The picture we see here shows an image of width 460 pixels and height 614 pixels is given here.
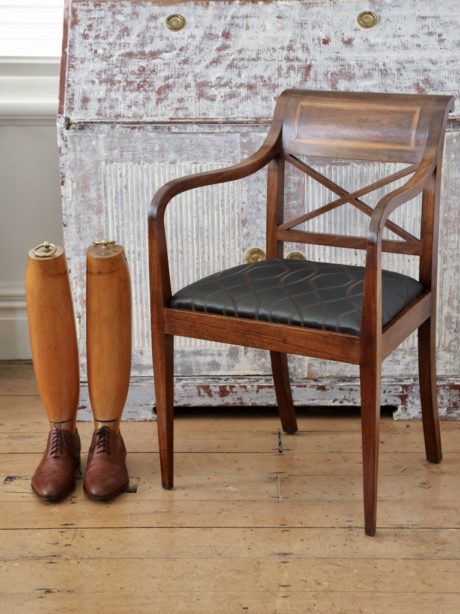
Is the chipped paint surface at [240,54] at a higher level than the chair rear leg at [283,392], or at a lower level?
higher

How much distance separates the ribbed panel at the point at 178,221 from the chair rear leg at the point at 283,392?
291 millimetres

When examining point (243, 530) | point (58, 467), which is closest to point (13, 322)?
point (58, 467)

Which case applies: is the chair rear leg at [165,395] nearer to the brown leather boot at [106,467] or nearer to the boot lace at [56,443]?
the brown leather boot at [106,467]

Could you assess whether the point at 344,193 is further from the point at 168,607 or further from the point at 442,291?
the point at 168,607

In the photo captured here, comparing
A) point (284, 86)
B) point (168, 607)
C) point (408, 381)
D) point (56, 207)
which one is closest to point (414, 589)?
point (168, 607)

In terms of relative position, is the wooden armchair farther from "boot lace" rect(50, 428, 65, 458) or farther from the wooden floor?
"boot lace" rect(50, 428, 65, 458)

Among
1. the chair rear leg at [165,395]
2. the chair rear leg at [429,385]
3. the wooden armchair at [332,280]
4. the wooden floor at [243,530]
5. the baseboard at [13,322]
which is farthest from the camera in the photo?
the baseboard at [13,322]

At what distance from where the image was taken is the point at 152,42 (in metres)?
2.56

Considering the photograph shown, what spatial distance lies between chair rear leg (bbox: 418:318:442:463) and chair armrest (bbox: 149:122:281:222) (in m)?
0.55

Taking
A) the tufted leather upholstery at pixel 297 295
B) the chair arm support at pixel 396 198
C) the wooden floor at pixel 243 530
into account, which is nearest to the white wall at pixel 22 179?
the wooden floor at pixel 243 530

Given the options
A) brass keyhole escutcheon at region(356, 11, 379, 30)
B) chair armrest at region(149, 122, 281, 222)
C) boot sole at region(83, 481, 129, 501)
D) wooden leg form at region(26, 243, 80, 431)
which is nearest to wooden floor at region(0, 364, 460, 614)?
boot sole at region(83, 481, 129, 501)

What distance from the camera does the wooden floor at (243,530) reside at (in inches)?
75.9

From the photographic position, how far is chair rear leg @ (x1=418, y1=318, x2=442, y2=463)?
7.67 feet

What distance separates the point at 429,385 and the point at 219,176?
713mm
